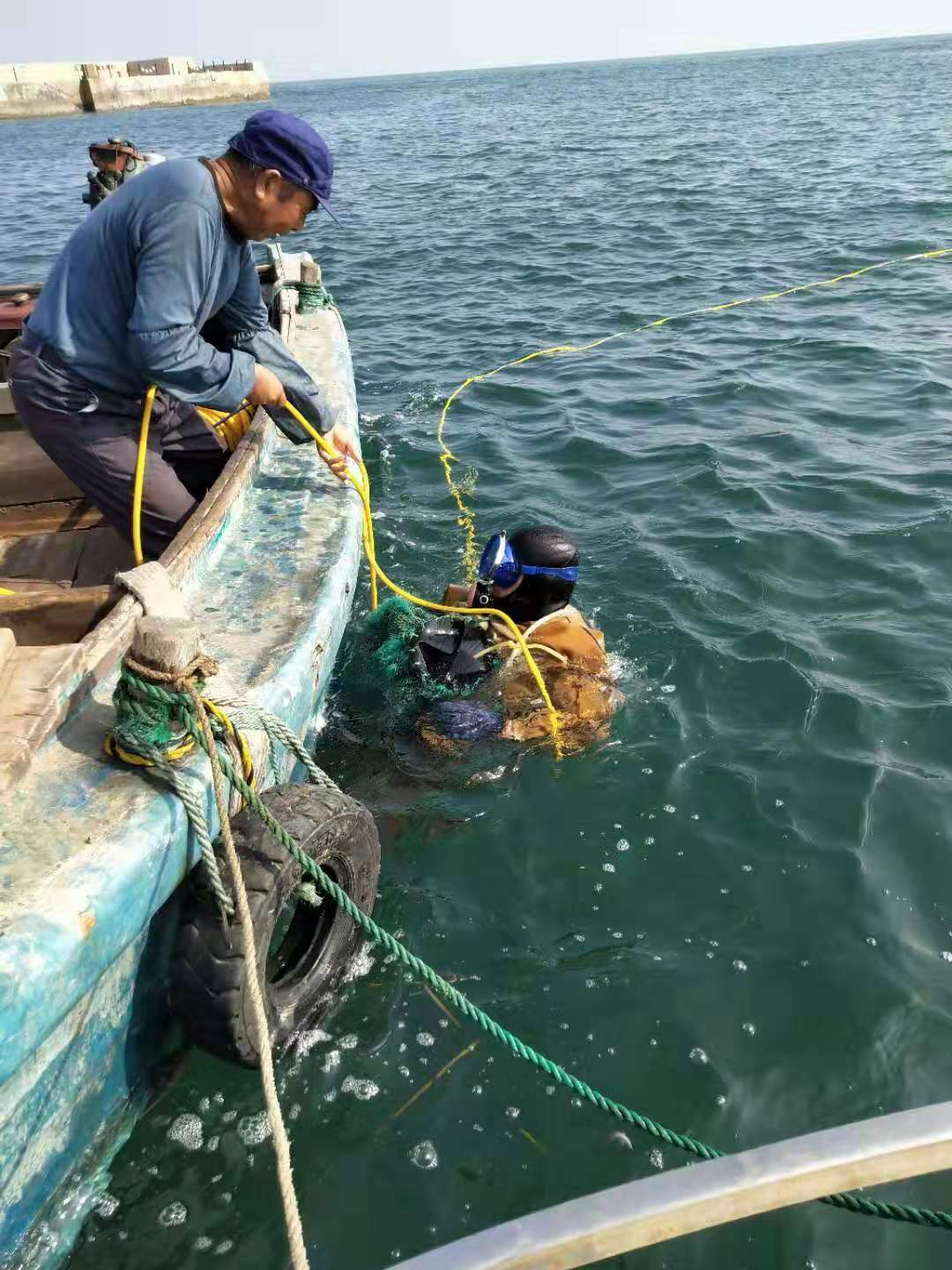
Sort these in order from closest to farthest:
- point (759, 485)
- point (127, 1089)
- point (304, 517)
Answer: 1. point (127, 1089)
2. point (304, 517)
3. point (759, 485)

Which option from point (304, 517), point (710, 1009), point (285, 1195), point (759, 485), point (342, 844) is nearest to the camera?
point (285, 1195)

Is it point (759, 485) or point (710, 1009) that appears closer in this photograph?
point (710, 1009)

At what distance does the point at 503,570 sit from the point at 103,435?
5.69 feet

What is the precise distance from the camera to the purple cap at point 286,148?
3205 mm

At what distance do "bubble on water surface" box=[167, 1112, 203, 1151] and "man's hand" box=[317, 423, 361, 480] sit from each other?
2779 mm

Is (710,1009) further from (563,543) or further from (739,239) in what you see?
(739,239)

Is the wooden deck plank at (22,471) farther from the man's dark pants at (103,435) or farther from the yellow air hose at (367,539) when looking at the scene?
the yellow air hose at (367,539)

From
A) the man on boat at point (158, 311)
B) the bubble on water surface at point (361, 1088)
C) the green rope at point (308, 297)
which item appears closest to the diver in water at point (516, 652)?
the man on boat at point (158, 311)

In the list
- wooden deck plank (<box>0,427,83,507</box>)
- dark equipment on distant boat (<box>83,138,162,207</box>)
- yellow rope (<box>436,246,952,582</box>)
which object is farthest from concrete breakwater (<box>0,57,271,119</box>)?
wooden deck plank (<box>0,427,83,507</box>)

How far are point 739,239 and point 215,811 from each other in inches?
554

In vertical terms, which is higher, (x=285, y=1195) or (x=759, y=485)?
(x=285, y=1195)

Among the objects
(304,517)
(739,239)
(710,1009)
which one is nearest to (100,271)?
(304,517)

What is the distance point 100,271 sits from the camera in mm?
3436

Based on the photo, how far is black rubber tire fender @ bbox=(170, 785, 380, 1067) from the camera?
2.62 metres
